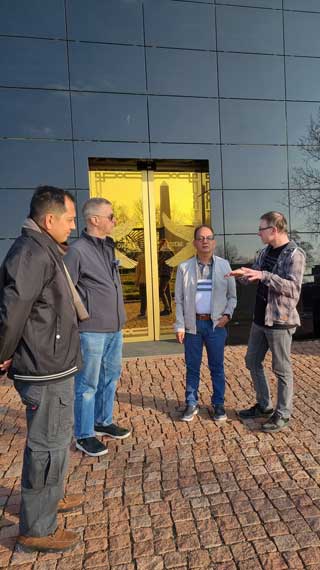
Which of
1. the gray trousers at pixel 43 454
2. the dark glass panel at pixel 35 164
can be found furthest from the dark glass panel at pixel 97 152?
the gray trousers at pixel 43 454

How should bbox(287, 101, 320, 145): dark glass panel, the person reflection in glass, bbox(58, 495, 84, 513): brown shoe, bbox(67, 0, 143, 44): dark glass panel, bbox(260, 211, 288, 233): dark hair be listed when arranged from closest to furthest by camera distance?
bbox(58, 495, 84, 513): brown shoe < bbox(260, 211, 288, 233): dark hair < bbox(67, 0, 143, 44): dark glass panel < bbox(287, 101, 320, 145): dark glass panel < the person reflection in glass

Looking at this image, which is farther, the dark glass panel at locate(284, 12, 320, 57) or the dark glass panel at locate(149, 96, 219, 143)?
the dark glass panel at locate(284, 12, 320, 57)

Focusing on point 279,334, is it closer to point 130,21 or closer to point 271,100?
point 271,100

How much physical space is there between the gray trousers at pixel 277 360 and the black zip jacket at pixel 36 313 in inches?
77.3

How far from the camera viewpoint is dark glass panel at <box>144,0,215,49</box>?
7.00m

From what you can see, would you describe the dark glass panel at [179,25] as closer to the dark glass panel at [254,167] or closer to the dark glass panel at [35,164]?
the dark glass panel at [254,167]

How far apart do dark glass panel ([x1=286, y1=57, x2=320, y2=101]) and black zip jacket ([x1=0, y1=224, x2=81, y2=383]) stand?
→ 716cm

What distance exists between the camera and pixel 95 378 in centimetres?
330

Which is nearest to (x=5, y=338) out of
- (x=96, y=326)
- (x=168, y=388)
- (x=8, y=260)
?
(x=8, y=260)

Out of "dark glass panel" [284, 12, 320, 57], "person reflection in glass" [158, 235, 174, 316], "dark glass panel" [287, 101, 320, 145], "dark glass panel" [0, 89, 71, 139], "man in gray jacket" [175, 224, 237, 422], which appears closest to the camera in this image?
"man in gray jacket" [175, 224, 237, 422]

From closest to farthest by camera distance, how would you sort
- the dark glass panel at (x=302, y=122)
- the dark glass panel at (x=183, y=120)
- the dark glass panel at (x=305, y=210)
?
the dark glass panel at (x=183, y=120) → the dark glass panel at (x=302, y=122) → the dark glass panel at (x=305, y=210)

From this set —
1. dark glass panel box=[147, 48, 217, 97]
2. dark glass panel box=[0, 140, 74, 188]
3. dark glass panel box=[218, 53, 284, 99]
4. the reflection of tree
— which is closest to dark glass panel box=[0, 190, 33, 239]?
dark glass panel box=[0, 140, 74, 188]

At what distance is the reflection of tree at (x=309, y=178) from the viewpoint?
7703 millimetres

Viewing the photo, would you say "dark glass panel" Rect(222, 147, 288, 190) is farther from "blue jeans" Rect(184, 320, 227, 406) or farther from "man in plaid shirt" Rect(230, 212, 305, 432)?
"blue jeans" Rect(184, 320, 227, 406)
